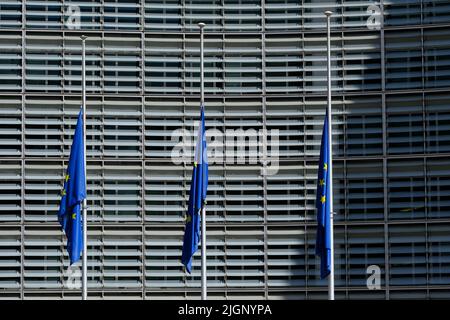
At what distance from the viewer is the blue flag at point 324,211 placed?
142 ft

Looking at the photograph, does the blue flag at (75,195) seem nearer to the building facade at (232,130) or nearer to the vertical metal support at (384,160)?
the building facade at (232,130)

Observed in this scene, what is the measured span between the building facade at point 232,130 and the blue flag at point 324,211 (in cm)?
1029

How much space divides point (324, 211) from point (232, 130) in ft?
41.5

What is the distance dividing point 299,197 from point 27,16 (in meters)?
15.1

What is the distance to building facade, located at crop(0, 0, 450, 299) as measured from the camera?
177 ft

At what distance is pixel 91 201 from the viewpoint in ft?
179

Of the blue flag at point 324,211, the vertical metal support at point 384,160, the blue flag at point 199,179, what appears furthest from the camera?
the vertical metal support at point 384,160

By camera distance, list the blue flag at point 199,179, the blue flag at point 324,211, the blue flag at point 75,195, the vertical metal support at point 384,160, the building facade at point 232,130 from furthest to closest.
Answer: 1. the building facade at point 232,130
2. the vertical metal support at point 384,160
3. the blue flag at point 75,195
4. the blue flag at point 199,179
5. the blue flag at point 324,211

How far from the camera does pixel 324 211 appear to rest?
142 ft

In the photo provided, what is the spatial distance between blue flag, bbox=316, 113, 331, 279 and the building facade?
10289mm

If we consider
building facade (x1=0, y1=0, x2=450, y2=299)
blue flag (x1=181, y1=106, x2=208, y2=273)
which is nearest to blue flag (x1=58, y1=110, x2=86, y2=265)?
blue flag (x1=181, y1=106, x2=208, y2=273)

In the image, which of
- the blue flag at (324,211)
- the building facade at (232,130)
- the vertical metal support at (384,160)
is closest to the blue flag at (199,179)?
the blue flag at (324,211)

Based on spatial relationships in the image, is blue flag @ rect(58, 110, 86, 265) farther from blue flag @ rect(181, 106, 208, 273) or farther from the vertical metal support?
the vertical metal support

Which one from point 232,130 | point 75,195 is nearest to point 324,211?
point 75,195
